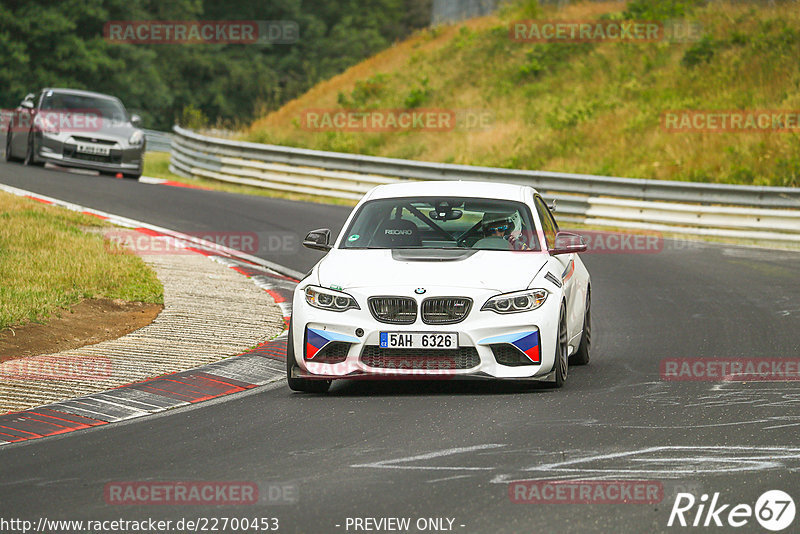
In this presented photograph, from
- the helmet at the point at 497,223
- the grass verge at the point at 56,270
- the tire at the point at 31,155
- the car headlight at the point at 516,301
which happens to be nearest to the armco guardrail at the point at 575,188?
the tire at the point at 31,155

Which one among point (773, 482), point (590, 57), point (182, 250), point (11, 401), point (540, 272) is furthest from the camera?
point (590, 57)

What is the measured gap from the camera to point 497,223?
9594 mm

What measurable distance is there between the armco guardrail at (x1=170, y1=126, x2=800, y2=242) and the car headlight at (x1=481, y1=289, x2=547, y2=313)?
1276cm

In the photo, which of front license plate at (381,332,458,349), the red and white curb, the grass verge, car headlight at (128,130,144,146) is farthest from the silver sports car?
front license plate at (381,332,458,349)

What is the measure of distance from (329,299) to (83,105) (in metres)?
18.7

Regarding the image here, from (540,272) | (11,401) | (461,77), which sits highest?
(461,77)

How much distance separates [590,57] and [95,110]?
1432 cm

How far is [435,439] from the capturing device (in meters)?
7.03

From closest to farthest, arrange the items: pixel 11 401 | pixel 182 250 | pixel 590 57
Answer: pixel 11 401 < pixel 182 250 < pixel 590 57

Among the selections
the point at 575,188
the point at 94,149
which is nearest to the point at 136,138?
the point at 94,149

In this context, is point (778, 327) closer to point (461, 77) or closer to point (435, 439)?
point (435, 439)

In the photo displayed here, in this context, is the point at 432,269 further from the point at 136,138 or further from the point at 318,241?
the point at 136,138

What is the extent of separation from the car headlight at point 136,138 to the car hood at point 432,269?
56.0ft

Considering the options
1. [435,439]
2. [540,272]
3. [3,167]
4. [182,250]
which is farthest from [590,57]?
[435,439]
